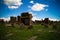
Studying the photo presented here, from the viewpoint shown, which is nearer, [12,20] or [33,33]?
[33,33]

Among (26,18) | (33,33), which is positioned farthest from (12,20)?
(33,33)

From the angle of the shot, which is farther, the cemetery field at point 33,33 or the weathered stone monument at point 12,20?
the weathered stone monument at point 12,20

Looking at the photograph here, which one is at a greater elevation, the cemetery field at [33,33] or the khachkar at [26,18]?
the khachkar at [26,18]

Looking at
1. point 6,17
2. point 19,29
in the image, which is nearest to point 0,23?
point 6,17

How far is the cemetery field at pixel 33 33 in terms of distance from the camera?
162 inches

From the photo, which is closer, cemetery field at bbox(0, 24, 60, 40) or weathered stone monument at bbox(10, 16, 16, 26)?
cemetery field at bbox(0, 24, 60, 40)

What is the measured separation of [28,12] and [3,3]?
25.6 inches

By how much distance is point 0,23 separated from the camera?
4.31m

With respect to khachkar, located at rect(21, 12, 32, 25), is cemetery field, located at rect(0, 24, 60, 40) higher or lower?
lower

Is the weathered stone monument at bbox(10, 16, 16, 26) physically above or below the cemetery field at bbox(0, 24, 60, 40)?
above

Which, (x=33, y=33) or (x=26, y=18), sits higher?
(x=26, y=18)

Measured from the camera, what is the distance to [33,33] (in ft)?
13.8

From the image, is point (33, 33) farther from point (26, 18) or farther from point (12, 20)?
point (12, 20)

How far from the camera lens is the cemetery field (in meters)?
4.12
